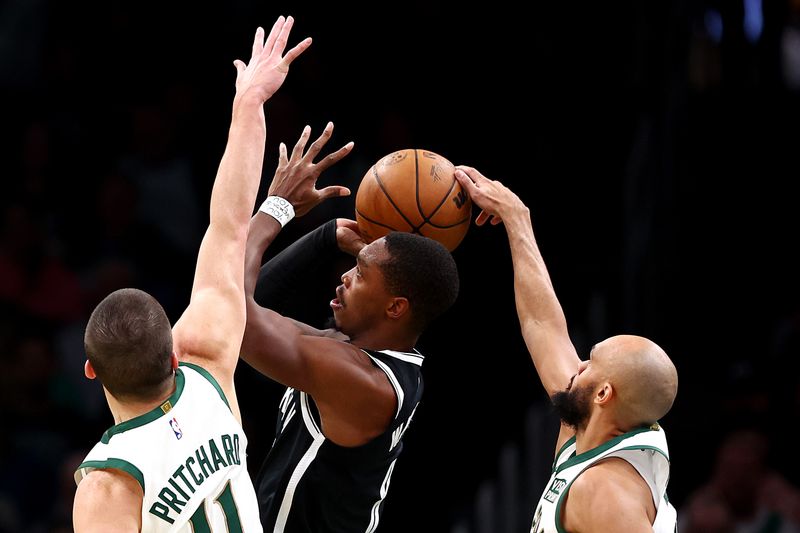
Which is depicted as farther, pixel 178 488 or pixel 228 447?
pixel 228 447

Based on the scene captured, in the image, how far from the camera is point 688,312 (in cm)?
794

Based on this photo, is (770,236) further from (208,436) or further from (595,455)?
(208,436)

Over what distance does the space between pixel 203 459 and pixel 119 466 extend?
25cm

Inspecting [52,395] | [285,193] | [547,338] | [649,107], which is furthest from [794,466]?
[52,395]

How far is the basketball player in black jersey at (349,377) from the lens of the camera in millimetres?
4156

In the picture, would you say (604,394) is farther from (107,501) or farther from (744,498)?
(744,498)

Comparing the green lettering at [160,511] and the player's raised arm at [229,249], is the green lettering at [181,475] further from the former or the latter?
the player's raised arm at [229,249]

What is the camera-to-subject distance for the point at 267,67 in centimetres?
403

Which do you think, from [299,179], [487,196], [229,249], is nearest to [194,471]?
[229,249]

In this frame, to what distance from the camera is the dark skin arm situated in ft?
13.4

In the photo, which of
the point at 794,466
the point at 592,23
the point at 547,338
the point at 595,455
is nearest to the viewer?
the point at 595,455

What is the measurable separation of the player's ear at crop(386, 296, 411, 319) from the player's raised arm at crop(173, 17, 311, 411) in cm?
74

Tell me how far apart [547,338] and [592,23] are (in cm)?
465

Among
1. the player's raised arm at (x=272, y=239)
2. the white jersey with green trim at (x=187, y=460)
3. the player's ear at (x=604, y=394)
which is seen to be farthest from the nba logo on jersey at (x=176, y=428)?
the player's ear at (x=604, y=394)
